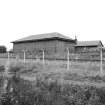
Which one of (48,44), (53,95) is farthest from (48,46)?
(53,95)

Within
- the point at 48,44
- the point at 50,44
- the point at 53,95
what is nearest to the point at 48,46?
the point at 48,44

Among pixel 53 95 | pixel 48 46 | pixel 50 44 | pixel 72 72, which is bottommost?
pixel 53 95

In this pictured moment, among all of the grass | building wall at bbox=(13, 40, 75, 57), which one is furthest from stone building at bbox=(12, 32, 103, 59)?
the grass

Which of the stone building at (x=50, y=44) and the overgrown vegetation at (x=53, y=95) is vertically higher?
the stone building at (x=50, y=44)

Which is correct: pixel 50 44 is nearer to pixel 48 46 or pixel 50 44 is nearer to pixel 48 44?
pixel 48 44

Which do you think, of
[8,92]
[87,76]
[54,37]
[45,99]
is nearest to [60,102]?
[45,99]

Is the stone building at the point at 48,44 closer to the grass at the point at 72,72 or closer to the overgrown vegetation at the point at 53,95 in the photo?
the grass at the point at 72,72

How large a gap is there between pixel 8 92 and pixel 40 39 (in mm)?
25218

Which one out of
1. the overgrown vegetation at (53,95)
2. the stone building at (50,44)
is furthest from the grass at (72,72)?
the stone building at (50,44)

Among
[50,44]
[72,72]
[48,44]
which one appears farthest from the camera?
[48,44]

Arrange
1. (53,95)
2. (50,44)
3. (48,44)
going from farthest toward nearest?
(48,44)
(50,44)
(53,95)

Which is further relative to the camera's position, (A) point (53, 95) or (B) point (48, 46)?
(B) point (48, 46)

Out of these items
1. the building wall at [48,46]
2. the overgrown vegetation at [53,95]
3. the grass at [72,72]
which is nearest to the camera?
the overgrown vegetation at [53,95]

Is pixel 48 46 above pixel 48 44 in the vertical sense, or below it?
below
